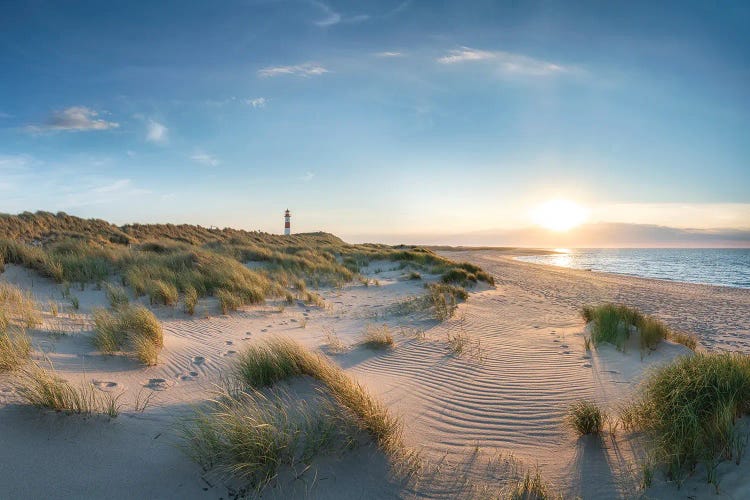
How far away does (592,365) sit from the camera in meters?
6.29

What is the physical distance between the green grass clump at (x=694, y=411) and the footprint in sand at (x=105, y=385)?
5.24 m

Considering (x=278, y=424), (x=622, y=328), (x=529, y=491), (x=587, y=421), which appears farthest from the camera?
(x=622, y=328)

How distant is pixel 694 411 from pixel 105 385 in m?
5.83

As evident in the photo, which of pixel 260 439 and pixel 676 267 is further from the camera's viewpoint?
pixel 676 267

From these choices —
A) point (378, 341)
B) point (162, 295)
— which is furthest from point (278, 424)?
point (162, 295)

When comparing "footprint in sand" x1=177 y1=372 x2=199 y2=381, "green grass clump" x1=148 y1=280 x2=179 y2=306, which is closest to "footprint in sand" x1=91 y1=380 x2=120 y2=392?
"footprint in sand" x1=177 y1=372 x2=199 y2=381

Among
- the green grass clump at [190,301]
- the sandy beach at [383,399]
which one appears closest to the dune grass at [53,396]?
the sandy beach at [383,399]

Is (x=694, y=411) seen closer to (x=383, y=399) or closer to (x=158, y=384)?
(x=383, y=399)

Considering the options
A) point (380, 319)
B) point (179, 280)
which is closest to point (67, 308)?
point (179, 280)

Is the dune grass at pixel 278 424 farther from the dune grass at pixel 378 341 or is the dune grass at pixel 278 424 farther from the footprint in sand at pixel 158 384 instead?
the dune grass at pixel 378 341

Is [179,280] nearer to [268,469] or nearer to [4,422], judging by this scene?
[4,422]

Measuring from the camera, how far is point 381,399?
15.4 feet

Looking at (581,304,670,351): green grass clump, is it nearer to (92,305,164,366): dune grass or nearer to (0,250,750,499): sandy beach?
(0,250,750,499): sandy beach

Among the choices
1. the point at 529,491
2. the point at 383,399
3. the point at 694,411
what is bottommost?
the point at 383,399
